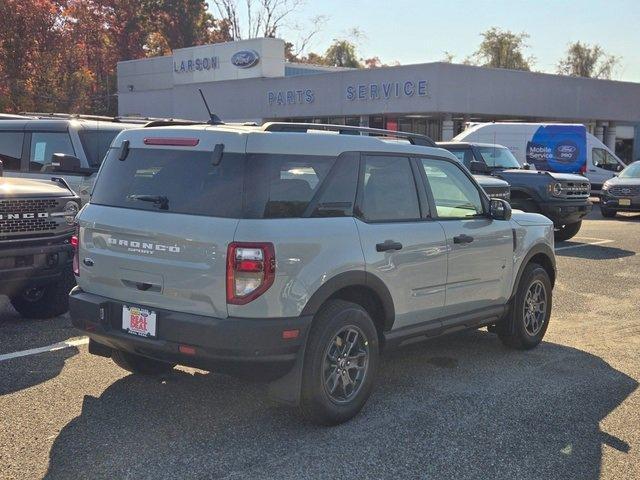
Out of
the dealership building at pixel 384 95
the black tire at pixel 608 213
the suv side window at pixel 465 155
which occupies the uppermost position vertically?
the dealership building at pixel 384 95

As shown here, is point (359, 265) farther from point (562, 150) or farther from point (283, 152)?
point (562, 150)

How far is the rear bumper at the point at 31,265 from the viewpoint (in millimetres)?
5926

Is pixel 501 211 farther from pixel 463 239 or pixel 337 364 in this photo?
pixel 337 364

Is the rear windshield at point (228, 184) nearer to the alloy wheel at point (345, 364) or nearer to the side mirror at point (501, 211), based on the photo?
the alloy wheel at point (345, 364)

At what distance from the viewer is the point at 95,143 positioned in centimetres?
870

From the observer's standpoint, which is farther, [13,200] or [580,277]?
[580,277]

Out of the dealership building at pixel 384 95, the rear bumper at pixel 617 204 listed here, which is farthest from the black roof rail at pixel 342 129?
the dealership building at pixel 384 95

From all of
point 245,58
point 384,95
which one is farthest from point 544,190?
point 245,58

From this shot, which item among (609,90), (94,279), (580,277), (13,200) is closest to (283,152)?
(94,279)

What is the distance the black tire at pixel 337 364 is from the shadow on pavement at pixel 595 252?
817cm

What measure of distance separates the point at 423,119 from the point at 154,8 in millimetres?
37524

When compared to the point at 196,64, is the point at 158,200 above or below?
below

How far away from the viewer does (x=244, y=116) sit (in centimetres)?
3503

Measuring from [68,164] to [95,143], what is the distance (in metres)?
0.94
